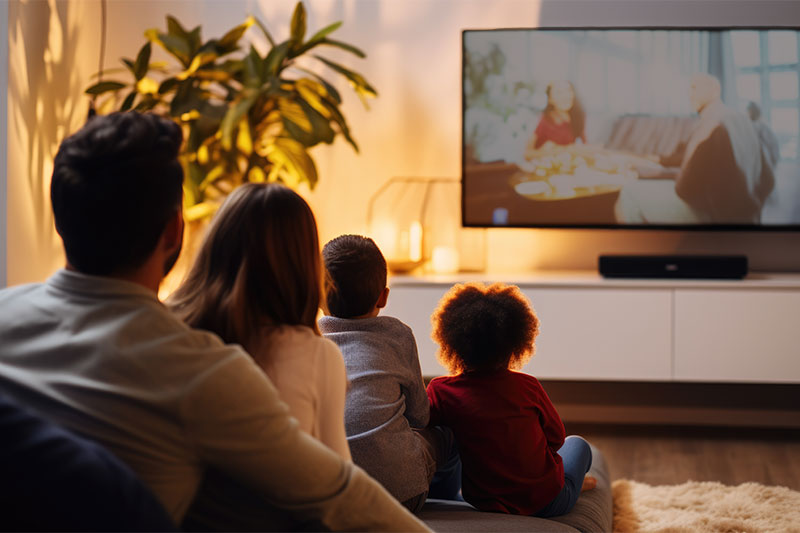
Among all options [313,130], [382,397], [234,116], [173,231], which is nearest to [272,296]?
[173,231]

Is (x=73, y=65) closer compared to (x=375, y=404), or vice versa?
(x=375, y=404)

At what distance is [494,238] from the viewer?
155 inches

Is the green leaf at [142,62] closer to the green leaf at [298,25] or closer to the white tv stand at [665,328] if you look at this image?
the green leaf at [298,25]

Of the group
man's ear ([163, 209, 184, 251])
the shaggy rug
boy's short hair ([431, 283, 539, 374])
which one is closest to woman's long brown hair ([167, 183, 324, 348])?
man's ear ([163, 209, 184, 251])

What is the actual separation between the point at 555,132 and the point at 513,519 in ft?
7.22

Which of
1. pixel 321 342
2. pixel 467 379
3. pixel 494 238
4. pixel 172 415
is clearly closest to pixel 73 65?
pixel 494 238

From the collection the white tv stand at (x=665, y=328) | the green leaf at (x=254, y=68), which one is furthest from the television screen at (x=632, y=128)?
the green leaf at (x=254, y=68)

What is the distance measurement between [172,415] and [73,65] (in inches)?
127

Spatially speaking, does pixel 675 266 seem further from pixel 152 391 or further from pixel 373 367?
pixel 152 391

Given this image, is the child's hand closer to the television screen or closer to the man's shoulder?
the man's shoulder

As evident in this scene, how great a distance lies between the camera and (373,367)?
1712mm

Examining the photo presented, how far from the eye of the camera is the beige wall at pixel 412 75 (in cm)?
374

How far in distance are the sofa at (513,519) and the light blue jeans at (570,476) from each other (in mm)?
22

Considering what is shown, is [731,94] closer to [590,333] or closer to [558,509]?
[590,333]
